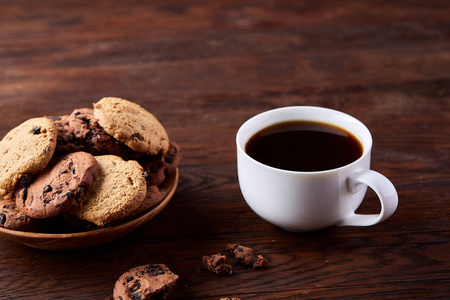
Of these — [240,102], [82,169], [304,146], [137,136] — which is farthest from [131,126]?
[240,102]

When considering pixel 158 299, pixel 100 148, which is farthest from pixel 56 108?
pixel 158 299

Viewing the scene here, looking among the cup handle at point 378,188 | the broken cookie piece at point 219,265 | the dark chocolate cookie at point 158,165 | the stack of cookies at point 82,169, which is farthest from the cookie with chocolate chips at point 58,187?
the cup handle at point 378,188

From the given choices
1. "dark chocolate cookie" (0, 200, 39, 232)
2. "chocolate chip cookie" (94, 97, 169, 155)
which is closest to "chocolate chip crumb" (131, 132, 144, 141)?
"chocolate chip cookie" (94, 97, 169, 155)

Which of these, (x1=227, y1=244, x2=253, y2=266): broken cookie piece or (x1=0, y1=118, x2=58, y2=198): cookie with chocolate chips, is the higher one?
(x1=0, y1=118, x2=58, y2=198): cookie with chocolate chips

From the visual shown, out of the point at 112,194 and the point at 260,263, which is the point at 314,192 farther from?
the point at 112,194

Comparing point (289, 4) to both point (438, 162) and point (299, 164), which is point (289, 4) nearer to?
point (438, 162)

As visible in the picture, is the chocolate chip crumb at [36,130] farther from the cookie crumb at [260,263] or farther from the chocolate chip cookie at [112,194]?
the cookie crumb at [260,263]

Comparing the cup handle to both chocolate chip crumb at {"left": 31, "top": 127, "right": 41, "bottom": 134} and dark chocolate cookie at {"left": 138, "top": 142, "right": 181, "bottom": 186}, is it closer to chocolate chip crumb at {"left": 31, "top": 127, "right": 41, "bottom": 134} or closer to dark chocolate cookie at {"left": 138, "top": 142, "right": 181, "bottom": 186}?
dark chocolate cookie at {"left": 138, "top": 142, "right": 181, "bottom": 186}
